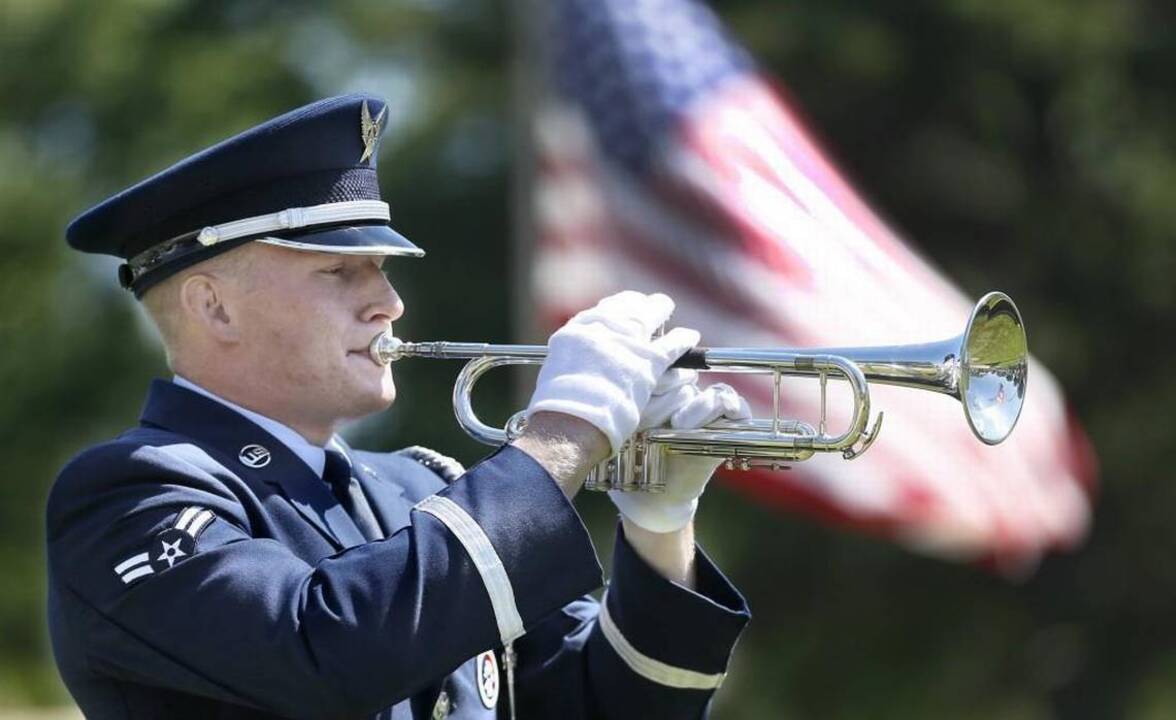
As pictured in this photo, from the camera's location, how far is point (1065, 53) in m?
12.8

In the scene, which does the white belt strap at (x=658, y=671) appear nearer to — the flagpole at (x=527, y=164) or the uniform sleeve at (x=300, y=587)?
the uniform sleeve at (x=300, y=587)

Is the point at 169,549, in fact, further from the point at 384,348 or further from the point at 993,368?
the point at 993,368

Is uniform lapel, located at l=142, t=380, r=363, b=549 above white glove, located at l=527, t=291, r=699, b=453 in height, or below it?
below

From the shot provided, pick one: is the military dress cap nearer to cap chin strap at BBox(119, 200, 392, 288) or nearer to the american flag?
cap chin strap at BBox(119, 200, 392, 288)

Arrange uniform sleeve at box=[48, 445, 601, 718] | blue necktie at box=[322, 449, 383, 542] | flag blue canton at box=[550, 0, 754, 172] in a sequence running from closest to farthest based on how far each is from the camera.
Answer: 1. uniform sleeve at box=[48, 445, 601, 718]
2. blue necktie at box=[322, 449, 383, 542]
3. flag blue canton at box=[550, 0, 754, 172]

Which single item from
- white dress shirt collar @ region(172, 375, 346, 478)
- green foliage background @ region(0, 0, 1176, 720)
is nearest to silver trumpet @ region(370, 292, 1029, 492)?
white dress shirt collar @ region(172, 375, 346, 478)

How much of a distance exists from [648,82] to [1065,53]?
5351 millimetres

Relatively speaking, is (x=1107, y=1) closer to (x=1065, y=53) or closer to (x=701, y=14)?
(x=1065, y=53)

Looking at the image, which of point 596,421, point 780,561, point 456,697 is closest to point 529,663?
point 456,697

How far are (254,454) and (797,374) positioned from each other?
0.95 meters

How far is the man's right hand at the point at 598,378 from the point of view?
3293 millimetres

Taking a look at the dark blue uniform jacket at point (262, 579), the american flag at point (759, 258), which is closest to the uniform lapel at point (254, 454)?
the dark blue uniform jacket at point (262, 579)

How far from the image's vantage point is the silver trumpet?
3557mm

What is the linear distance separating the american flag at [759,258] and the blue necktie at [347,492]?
3032 mm
